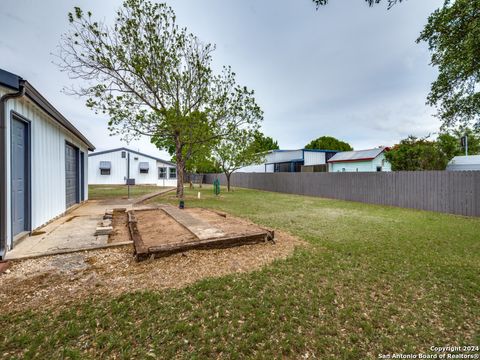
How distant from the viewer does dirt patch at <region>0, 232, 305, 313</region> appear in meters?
2.56

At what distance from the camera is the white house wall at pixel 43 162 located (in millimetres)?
4110

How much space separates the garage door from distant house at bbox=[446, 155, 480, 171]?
72.8 feet

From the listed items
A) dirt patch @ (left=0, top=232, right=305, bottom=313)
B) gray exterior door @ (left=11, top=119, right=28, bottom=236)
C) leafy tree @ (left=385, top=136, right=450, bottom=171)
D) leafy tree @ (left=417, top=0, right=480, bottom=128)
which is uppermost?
leafy tree @ (left=417, top=0, right=480, bottom=128)

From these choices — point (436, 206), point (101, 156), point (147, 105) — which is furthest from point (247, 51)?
point (101, 156)

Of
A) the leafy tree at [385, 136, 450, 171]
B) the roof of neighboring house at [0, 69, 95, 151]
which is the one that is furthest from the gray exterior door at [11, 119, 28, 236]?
the leafy tree at [385, 136, 450, 171]

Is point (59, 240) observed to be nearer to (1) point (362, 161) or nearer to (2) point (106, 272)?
(2) point (106, 272)

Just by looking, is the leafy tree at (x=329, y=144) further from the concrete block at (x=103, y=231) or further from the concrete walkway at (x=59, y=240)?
the concrete walkway at (x=59, y=240)

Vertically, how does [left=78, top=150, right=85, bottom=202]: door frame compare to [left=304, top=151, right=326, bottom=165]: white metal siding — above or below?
below

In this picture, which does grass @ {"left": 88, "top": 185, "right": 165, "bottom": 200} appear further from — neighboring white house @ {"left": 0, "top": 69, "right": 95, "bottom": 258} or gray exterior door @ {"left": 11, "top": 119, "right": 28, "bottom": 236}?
gray exterior door @ {"left": 11, "top": 119, "right": 28, "bottom": 236}

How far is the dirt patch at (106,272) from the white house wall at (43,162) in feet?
4.32

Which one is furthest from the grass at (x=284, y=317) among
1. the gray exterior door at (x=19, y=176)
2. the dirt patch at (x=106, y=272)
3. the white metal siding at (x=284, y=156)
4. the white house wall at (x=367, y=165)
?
the white metal siding at (x=284, y=156)

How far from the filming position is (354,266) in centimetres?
351

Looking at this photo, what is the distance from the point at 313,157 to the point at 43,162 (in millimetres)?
22176

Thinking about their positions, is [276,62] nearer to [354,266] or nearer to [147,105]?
[147,105]
